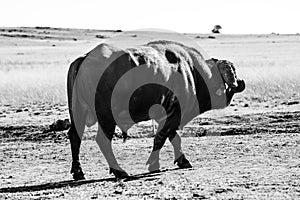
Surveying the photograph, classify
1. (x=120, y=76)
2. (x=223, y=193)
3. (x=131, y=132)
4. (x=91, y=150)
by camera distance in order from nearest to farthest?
(x=223, y=193) < (x=120, y=76) < (x=91, y=150) < (x=131, y=132)

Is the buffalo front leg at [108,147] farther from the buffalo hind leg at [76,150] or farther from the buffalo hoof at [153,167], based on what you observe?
the buffalo hoof at [153,167]

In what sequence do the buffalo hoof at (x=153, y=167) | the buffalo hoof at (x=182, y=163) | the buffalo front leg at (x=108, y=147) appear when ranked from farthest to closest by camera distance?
the buffalo hoof at (x=182, y=163) < the buffalo hoof at (x=153, y=167) < the buffalo front leg at (x=108, y=147)

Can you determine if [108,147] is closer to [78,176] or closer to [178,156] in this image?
[78,176]

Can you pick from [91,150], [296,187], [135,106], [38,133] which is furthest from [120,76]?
[38,133]

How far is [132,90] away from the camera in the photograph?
10.1 meters

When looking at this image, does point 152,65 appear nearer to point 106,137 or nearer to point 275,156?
point 106,137

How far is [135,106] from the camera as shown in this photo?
10.2 m

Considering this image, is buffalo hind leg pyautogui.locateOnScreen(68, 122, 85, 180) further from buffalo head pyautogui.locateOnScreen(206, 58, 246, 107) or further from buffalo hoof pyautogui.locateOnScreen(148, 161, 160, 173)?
buffalo head pyautogui.locateOnScreen(206, 58, 246, 107)

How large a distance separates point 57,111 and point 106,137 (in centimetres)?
1011

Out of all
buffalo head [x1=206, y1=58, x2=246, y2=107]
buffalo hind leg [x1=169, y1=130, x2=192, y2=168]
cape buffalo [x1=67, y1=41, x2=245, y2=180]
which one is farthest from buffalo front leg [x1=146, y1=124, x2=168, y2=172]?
buffalo head [x1=206, y1=58, x2=246, y2=107]

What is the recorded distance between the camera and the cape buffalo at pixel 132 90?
9906 millimetres

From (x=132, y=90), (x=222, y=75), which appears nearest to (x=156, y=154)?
(x=132, y=90)

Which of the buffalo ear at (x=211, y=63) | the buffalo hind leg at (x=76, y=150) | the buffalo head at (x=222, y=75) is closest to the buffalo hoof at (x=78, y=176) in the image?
the buffalo hind leg at (x=76, y=150)

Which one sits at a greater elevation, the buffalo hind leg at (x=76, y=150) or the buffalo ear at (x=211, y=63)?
the buffalo ear at (x=211, y=63)
